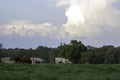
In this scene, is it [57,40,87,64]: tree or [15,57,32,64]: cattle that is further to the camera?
[57,40,87,64]: tree

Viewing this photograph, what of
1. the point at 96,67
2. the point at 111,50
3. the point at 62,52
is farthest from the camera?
the point at 111,50

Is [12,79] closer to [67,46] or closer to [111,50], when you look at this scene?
[67,46]

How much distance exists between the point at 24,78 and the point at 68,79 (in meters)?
2.60

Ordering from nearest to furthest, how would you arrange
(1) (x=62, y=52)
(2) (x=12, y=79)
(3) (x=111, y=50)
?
(2) (x=12, y=79), (1) (x=62, y=52), (3) (x=111, y=50)

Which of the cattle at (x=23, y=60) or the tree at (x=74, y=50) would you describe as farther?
the tree at (x=74, y=50)

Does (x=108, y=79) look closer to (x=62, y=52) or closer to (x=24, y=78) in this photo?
(x=24, y=78)

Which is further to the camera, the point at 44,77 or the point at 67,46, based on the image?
the point at 67,46

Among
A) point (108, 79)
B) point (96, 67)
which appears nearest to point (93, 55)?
point (96, 67)

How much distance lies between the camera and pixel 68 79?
22500 millimetres

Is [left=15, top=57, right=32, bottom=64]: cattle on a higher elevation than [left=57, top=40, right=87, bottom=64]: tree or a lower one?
lower

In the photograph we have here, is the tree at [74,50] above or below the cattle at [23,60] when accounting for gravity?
above

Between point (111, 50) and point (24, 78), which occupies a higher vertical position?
point (111, 50)

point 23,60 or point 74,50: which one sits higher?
point 74,50

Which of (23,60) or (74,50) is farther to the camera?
(74,50)
